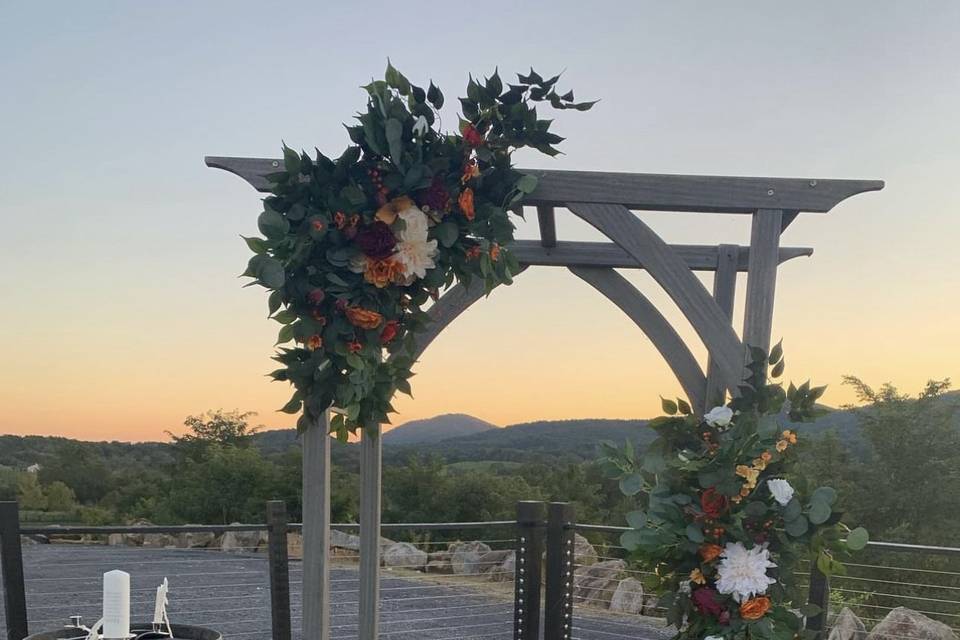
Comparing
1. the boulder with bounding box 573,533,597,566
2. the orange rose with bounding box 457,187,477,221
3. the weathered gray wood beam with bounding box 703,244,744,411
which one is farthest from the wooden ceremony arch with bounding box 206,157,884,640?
the boulder with bounding box 573,533,597,566

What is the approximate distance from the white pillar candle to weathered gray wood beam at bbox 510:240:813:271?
1862 mm

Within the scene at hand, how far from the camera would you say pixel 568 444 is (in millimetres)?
10984

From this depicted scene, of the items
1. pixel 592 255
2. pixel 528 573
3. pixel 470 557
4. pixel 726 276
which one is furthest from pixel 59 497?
pixel 726 276

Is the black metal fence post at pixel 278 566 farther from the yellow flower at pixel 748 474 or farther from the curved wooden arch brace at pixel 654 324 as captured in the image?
the yellow flower at pixel 748 474

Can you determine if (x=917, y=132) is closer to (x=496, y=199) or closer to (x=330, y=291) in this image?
(x=496, y=199)

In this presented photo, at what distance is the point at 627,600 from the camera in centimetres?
664

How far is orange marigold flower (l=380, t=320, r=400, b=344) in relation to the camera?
81.9 inches

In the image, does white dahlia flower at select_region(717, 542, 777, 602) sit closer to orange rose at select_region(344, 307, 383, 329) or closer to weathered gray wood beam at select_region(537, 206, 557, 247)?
orange rose at select_region(344, 307, 383, 329)

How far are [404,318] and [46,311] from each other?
16.9 ft

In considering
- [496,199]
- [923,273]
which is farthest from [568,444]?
[496,199]

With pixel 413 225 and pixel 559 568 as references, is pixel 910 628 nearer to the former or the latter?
pixel 559 568

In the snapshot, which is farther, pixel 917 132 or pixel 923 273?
pixel 923 273

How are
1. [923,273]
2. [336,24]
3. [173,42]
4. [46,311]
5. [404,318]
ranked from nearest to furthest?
[404,318], [336,24], [173,42], [46,311], [923,273]

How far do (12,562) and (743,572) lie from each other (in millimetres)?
2573
